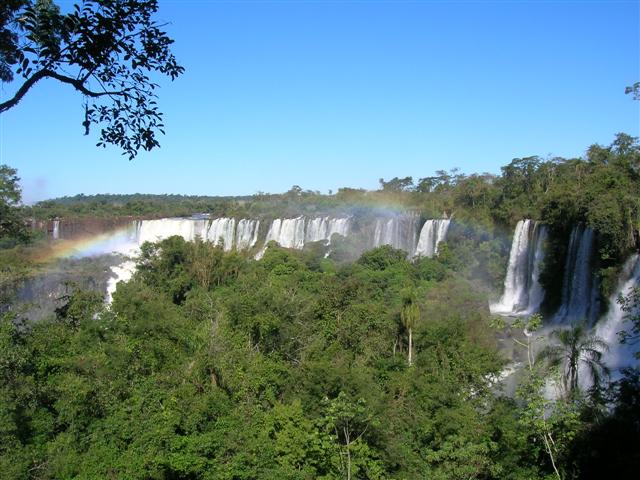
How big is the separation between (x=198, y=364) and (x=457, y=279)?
20868 mm

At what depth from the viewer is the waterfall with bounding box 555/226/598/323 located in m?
21.8

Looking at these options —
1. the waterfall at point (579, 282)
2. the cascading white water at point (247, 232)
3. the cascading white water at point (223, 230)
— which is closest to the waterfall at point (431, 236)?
the waterfall at point (579, 282)

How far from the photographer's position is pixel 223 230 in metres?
48.1

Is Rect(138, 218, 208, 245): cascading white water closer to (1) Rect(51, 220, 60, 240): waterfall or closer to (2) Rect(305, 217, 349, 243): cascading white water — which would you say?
(1) Rect(51, 220, 60, 240): waterfall

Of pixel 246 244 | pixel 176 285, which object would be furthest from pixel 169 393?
pixel 246 244

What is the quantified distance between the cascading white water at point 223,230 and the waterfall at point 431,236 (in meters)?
17.4

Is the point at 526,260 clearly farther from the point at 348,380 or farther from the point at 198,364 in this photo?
the point at 198,364

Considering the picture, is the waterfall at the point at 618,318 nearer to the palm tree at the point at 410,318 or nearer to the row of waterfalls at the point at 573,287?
the row of waterfalls at the point at 573,287

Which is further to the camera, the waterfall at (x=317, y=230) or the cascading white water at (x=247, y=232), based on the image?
the cascading white water at (x=247, y=232)

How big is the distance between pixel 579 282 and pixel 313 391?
1462 cm

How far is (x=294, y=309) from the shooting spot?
1945 centimetres

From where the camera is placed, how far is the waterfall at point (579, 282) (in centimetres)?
2178

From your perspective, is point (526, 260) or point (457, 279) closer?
point (526, 260)

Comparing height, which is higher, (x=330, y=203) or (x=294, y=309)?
(x=330, y=203)
